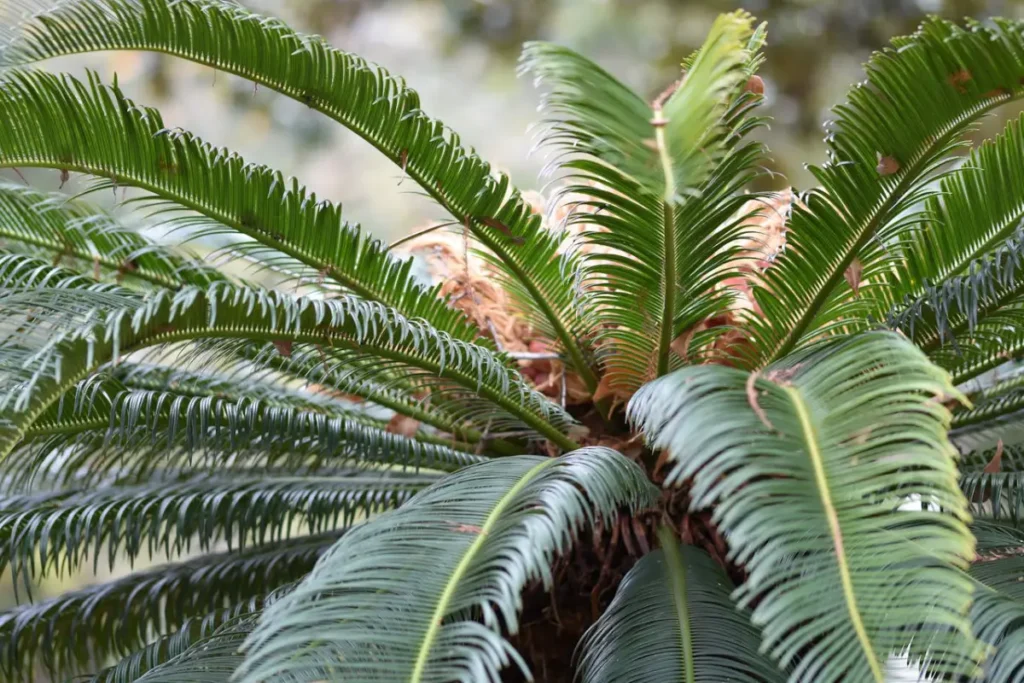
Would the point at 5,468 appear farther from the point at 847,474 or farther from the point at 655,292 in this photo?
the point at 847,474

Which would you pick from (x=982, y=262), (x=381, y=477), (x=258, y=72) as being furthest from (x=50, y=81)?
(x=982, y=262)

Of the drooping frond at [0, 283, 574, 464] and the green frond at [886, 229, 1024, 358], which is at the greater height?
the green frond at [886, 229, 1024, 358]

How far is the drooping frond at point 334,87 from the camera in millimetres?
1944

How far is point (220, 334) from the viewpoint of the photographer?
5.58ft

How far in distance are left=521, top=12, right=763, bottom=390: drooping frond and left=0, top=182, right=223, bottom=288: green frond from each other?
1.04m

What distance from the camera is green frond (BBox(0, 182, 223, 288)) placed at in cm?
237

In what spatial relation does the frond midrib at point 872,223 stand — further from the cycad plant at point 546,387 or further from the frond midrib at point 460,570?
the frond midrib at point 460,570

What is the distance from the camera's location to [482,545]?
1.44 metres

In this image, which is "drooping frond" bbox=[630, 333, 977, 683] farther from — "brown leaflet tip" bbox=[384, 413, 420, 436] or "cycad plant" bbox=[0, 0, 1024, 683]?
"brown leaflet tip" bbox=[384, 413, 420, 436]

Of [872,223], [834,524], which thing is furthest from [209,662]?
[872,223]

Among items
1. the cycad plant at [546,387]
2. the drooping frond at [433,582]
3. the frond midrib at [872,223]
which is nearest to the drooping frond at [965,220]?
the cycad plant at [546,387]

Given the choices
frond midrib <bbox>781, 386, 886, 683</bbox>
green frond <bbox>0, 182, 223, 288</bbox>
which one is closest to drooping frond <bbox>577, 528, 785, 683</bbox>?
frond midrib <bbox>781, 386, 886, 683</bbox>

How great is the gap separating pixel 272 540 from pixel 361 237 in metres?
0.90

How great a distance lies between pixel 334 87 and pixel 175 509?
3.62 feet
